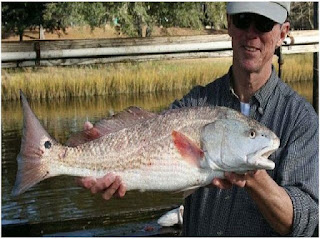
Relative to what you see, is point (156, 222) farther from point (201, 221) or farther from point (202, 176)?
point (202, 176)

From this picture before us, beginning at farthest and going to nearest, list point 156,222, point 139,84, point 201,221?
point 139,84, point 156,222, point 201,221

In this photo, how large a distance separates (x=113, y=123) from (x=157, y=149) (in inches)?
10.4

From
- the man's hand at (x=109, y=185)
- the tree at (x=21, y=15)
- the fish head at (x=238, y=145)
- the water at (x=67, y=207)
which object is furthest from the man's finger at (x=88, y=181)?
the tree at (x=21, y=15)

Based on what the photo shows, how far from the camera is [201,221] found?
3.23 metres

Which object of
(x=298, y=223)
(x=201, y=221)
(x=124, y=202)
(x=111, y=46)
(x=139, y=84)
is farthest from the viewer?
(x=139, y=84)

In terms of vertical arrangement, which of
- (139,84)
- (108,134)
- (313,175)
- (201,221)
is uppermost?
(108,134)

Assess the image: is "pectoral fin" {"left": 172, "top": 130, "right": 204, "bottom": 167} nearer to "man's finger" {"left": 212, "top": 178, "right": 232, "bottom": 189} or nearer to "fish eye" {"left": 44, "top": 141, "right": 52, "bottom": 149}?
"man's finger" {"left": 212, "top": 178, "right": 232, "bottom": 189}

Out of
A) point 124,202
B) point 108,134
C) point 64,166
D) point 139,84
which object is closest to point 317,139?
point 108,134

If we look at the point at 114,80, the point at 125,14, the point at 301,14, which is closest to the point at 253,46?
the point at 114,80

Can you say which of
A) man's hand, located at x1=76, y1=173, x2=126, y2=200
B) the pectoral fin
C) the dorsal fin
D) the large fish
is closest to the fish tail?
the large fish

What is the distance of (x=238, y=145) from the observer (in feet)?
9.02

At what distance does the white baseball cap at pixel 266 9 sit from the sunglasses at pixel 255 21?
0.02 metres

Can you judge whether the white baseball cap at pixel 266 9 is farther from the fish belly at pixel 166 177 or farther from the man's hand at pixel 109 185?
the man's hand at pixel 109 185

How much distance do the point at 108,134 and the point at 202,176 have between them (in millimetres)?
489
